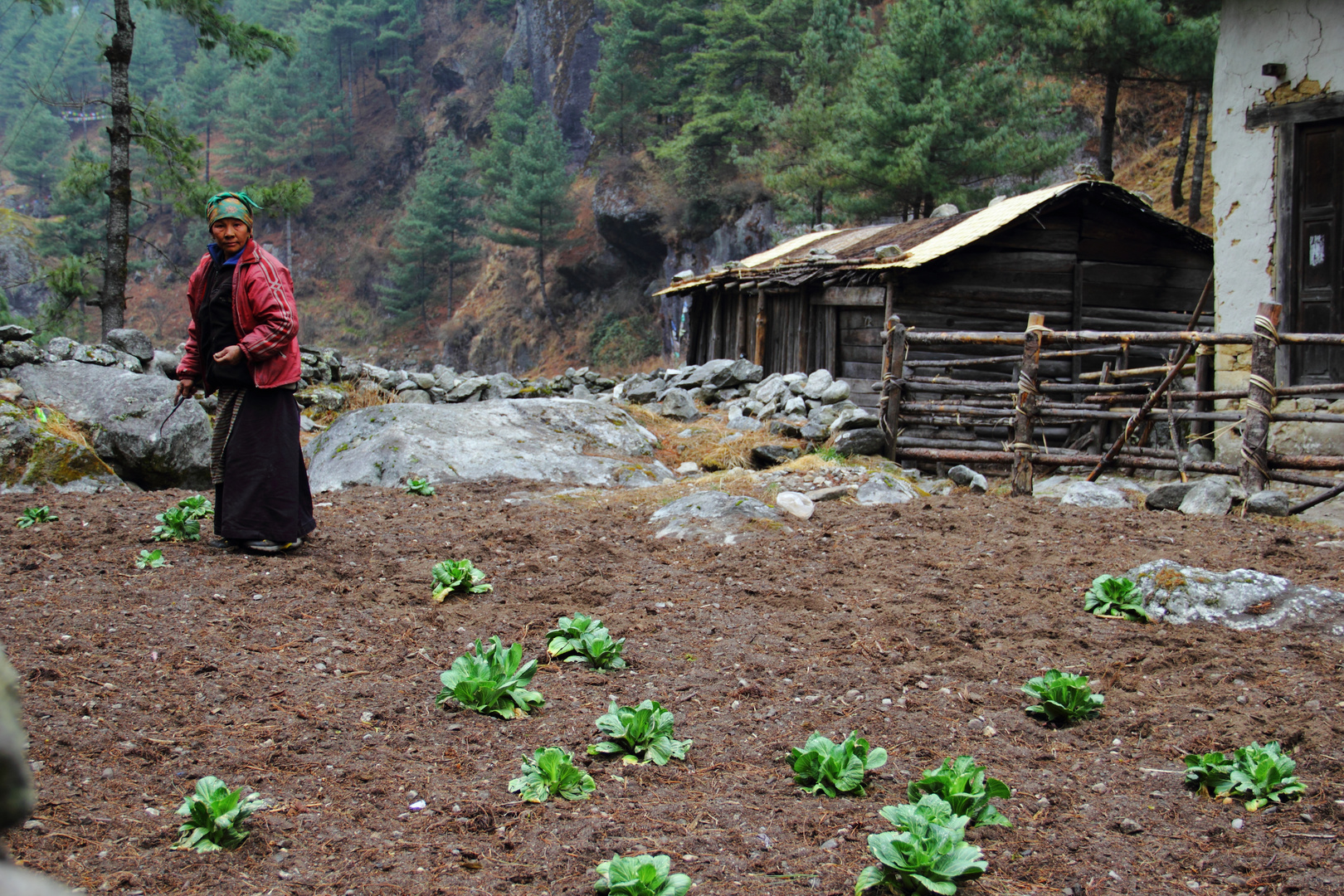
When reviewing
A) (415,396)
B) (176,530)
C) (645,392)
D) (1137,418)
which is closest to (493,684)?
(176,530)

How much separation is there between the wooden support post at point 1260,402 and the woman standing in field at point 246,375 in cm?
604

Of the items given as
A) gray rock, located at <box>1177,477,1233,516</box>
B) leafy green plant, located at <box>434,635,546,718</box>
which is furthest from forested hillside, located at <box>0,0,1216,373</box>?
gray rock, located at <box>1177,477,1233,516</box>

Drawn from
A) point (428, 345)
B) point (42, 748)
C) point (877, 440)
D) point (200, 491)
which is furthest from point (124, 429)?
point (428, 345)

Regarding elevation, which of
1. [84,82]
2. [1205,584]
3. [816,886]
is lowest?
[816,886]

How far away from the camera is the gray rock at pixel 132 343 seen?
10094mm

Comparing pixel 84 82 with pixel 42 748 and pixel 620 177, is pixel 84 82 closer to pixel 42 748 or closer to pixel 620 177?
pixel 620 177

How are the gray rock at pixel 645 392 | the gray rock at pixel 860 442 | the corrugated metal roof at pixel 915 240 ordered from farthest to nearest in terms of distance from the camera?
the gray rock at pixel 645 392 < the corrugated metal roof at pixel 915 240 < the gray rock at pixel 860 442

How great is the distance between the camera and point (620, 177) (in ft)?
118

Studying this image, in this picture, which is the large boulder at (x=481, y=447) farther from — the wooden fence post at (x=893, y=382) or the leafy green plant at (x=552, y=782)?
the leafy green plant at (x=552, y=782)

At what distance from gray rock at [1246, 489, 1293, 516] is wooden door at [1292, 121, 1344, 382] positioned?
2.79 metres

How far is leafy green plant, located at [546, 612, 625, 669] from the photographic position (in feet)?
11.2

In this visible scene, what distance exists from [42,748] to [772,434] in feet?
25.4

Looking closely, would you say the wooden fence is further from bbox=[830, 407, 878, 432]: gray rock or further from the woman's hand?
the woman's hand

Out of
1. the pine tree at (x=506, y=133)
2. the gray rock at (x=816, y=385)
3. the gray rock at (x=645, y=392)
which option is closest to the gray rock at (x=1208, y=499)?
the gray rock at (x=816, y=385)
